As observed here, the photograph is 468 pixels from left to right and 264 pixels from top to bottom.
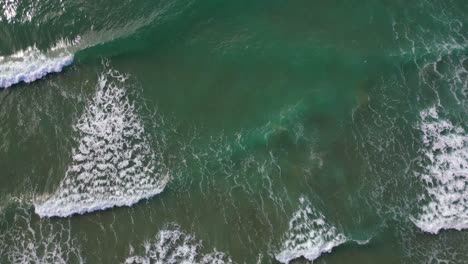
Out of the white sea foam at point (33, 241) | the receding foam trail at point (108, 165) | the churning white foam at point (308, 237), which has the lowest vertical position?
the churning white foam at point (308, 237)

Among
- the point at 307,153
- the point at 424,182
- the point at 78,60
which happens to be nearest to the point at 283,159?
the point at 307,153

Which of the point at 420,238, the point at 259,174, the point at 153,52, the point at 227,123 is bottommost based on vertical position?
the point at 420,238

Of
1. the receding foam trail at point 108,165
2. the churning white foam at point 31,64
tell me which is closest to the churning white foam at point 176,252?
the receding foam trail at point 108,165

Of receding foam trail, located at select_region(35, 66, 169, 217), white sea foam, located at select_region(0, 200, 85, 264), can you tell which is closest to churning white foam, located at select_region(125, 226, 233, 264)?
receding foam trail, located at select_region(35, 66, 169, 217)

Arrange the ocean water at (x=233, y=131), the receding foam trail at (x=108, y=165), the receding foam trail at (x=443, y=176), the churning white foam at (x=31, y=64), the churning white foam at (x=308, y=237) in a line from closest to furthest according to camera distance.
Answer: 1. the churning white foam at (x=308, y=237)
2. the receding foam trail at (x=443, y=176)
3. the ocean water at (x=233, y=131)
4. the receding foam trail at (x=108, y=165)
5. the churning white foam at (x=31, y=64)

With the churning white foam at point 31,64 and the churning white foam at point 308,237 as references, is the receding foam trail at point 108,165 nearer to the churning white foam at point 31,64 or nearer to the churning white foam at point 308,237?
the churning white foam at point 31,64

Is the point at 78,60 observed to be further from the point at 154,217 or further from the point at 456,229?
the point at 456,229

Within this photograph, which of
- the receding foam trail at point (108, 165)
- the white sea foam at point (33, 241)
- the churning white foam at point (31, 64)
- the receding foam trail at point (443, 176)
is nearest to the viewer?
the receding foam trail at point (443, 176)
